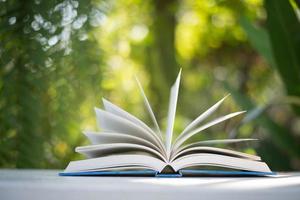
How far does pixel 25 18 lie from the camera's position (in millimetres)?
1445

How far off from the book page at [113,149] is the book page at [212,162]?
0.05 meters

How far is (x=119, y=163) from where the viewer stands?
2.71 feet

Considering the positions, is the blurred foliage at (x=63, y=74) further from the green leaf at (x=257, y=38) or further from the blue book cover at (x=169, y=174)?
the blue book cover at (x=169, y=174)

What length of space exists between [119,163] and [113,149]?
3.8 inches

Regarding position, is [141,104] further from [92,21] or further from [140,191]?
[140,191]

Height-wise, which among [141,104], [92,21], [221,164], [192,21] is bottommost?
[221,164]

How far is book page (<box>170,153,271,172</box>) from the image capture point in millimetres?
814

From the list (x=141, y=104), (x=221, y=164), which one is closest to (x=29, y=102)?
(x=221, y=164)

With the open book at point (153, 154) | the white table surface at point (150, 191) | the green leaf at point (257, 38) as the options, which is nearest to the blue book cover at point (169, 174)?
the open book at point (153, 154)

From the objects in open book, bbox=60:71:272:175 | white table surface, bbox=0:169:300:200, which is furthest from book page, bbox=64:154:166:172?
white table surface, bbox=0:169:300:200

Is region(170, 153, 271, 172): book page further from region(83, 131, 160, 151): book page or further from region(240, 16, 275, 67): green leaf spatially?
region(240, 16, 275, 67): green leaf

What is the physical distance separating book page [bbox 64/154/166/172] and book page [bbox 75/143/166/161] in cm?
2

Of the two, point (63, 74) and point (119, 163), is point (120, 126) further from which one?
point (63, 74)

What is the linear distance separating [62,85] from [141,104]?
2204 millimetres
